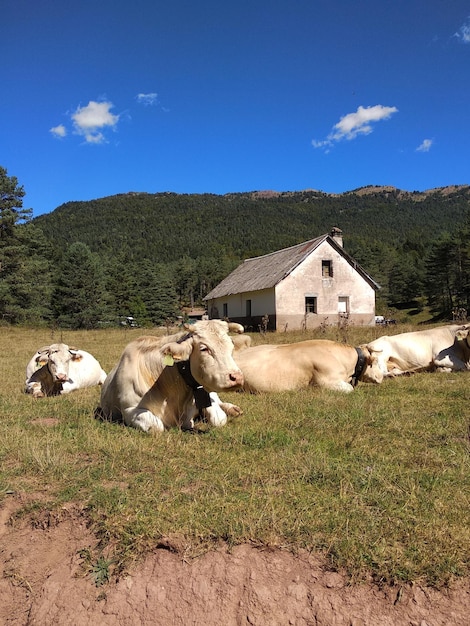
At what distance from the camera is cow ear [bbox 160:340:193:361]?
203 inches

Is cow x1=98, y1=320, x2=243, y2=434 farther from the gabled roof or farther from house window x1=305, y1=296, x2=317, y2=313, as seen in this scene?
house window x1=305, y1=296, x2=317, y2=313

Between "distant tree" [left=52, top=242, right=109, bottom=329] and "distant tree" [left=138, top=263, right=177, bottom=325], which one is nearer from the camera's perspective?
"distant tree" [left=52, top=242, right=109, bottom=329]

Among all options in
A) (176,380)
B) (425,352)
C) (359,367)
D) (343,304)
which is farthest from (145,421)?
(343,304)

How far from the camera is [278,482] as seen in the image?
3.87m

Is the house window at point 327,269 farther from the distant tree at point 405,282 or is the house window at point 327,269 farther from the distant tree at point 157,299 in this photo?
the distant tree at point 405,282

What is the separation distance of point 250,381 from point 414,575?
5261 millimetres

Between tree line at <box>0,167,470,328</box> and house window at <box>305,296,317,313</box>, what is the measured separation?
18.6 ft

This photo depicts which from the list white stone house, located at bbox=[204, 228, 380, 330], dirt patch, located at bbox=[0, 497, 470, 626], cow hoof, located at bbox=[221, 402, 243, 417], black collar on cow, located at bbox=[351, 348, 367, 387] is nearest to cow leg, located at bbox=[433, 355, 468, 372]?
black collar on cow, located at bbox=[351, 348, 367, 387]

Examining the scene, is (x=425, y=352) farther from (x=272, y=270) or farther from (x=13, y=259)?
(x=13, y=259)

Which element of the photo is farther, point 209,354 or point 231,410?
point 231,410

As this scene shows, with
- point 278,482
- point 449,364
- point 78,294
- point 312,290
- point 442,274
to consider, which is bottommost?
point 278,482

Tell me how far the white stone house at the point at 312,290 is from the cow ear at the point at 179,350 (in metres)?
26.5

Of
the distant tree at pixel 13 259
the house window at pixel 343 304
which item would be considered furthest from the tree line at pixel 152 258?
the house window at pixel 343 304

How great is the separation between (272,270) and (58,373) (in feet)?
92.9
